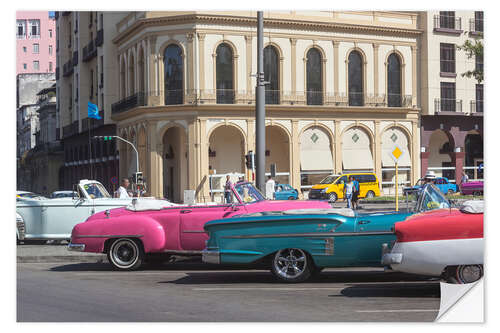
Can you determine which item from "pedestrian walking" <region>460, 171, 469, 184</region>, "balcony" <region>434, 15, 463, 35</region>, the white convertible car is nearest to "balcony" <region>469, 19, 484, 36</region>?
"balcony" <region>434, 15, 463, 35</region>

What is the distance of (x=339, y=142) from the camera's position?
41500 mm

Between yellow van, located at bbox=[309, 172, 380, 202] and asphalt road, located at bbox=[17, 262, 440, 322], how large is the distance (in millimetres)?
25306

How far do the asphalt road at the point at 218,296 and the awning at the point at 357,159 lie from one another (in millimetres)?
29463

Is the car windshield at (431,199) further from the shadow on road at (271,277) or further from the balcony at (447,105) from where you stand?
the balcony at (447,105)

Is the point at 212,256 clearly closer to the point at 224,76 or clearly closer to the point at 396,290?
the point at 396,290

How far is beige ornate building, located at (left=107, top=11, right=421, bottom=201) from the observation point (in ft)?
125

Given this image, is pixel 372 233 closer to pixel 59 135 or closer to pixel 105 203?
pixel 105 203

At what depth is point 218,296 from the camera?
31.1 feet

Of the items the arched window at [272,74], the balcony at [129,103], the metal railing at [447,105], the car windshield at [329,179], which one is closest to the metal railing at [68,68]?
the balcony at [129,103]

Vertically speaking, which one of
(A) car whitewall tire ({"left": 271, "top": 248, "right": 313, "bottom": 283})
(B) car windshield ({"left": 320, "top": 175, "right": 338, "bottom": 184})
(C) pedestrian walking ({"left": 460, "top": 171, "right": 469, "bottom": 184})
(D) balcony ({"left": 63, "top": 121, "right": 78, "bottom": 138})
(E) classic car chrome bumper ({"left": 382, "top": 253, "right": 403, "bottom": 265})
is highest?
(D) balcony ({"left": 63, "top": 121, "right": 78, "bottom": 138})

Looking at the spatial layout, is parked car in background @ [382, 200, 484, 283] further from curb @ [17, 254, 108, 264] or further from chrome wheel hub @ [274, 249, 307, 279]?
curb @ [17, 254, 108, 264]

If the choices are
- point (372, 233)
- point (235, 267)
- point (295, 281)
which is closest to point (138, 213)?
point (235, 267)
